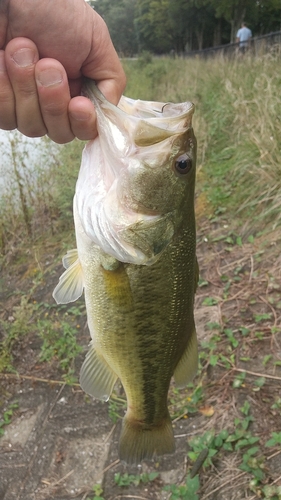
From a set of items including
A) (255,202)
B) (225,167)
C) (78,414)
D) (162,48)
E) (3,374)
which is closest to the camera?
(78,414)

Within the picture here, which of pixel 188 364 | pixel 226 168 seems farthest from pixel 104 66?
pixel 226 168

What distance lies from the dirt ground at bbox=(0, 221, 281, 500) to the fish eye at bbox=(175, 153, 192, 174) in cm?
182

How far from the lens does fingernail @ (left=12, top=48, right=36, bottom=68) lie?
1.34 metres

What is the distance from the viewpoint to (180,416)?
2922mm

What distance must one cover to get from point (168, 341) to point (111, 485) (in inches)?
56.6

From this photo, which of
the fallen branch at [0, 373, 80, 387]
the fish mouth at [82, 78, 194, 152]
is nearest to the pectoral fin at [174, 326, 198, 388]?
the fish mouth at [82, 78, 194, 152]

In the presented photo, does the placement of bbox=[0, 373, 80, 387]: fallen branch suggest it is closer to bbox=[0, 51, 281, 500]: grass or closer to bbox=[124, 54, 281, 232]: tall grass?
bbox=[0, 51, 281, 500]: grass

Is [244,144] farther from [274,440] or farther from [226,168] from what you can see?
[274,440]

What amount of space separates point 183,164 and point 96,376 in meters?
0.98

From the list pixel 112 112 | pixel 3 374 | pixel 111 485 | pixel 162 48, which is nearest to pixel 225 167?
pixel 3 374

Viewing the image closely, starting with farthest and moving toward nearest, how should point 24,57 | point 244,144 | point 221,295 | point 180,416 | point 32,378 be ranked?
point 244,144
point 221,295
point 32,378
point 180,416
point 24,57

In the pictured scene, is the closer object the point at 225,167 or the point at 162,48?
the point at 225,167

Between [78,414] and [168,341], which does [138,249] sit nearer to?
[168,341]

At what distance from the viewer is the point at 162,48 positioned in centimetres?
4644
